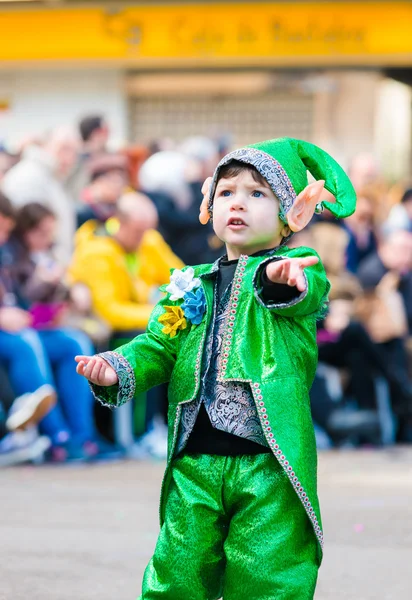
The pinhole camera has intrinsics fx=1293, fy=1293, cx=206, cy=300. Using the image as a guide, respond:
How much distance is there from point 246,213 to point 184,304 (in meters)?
0.31

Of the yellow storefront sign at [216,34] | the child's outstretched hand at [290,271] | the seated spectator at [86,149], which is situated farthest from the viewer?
the yellow storefront sign at [216,34]

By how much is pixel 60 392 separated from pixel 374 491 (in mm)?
2086

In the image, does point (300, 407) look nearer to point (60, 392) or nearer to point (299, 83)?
point (60, 392)

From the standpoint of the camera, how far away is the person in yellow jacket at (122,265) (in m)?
8.14

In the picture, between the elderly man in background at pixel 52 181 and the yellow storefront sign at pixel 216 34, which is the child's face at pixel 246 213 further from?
the yellow storefront sign at pixel 216 34

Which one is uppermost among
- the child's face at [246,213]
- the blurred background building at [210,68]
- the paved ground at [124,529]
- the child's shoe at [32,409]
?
the blurred background building at [210,68]

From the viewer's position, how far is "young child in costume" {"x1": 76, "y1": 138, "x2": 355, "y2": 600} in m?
3.43

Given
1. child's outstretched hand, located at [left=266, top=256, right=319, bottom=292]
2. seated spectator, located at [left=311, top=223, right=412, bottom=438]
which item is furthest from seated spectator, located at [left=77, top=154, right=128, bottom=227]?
child's outstretched hand, located at [left=266, top=256, right=319, bottom=292]

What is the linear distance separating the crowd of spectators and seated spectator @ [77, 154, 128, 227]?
0.01 m

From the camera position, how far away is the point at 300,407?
3.52 meters

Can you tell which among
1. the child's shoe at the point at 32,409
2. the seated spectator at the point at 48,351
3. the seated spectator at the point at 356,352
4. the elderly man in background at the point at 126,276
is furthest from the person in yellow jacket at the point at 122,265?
the seated spectator at the point at 356,352

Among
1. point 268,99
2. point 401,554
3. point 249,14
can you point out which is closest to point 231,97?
point 268,99

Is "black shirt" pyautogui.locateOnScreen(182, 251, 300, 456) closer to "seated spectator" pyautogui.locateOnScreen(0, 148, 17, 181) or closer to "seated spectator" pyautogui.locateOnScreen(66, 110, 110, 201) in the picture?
"seated spectator" pyautogui.locateOnScreen(0, 148, 17, 181)

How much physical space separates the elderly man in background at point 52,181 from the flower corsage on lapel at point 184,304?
519cm
